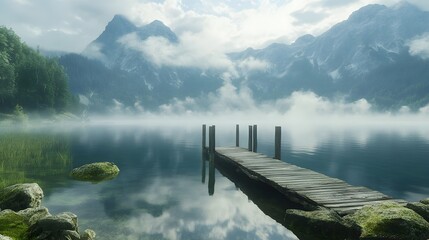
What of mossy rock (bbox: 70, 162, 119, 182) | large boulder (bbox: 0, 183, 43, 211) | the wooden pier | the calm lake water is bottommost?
the calm lake water

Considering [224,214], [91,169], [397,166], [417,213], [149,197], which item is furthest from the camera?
[397,166]

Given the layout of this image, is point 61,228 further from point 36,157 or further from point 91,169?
point 36,157

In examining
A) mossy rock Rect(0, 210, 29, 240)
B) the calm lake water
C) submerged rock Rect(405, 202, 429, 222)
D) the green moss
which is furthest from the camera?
the green moss

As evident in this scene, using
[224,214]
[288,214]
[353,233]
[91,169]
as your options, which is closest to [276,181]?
[224,214]

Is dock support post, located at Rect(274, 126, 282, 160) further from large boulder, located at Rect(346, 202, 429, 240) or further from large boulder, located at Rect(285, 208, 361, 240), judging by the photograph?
large boulder, located at Rect(346, 202, 429, 240)

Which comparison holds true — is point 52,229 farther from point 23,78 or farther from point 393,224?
point 23,78

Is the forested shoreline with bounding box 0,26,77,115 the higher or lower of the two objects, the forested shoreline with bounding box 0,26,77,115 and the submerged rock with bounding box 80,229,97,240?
Answer: the higher

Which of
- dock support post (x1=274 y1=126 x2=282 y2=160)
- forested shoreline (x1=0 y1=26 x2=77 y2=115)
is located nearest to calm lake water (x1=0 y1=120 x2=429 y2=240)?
dock support post (x1=274 y1=126 x2=282 y2=160)

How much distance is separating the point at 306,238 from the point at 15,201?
11502 mm

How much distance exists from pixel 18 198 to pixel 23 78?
83122 millimetres

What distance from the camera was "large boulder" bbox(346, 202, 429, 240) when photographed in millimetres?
10906

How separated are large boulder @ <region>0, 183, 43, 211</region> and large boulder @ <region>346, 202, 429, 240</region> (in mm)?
12524

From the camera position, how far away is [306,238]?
12742 millimetres

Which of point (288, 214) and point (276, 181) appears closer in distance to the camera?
point (288, 214)
